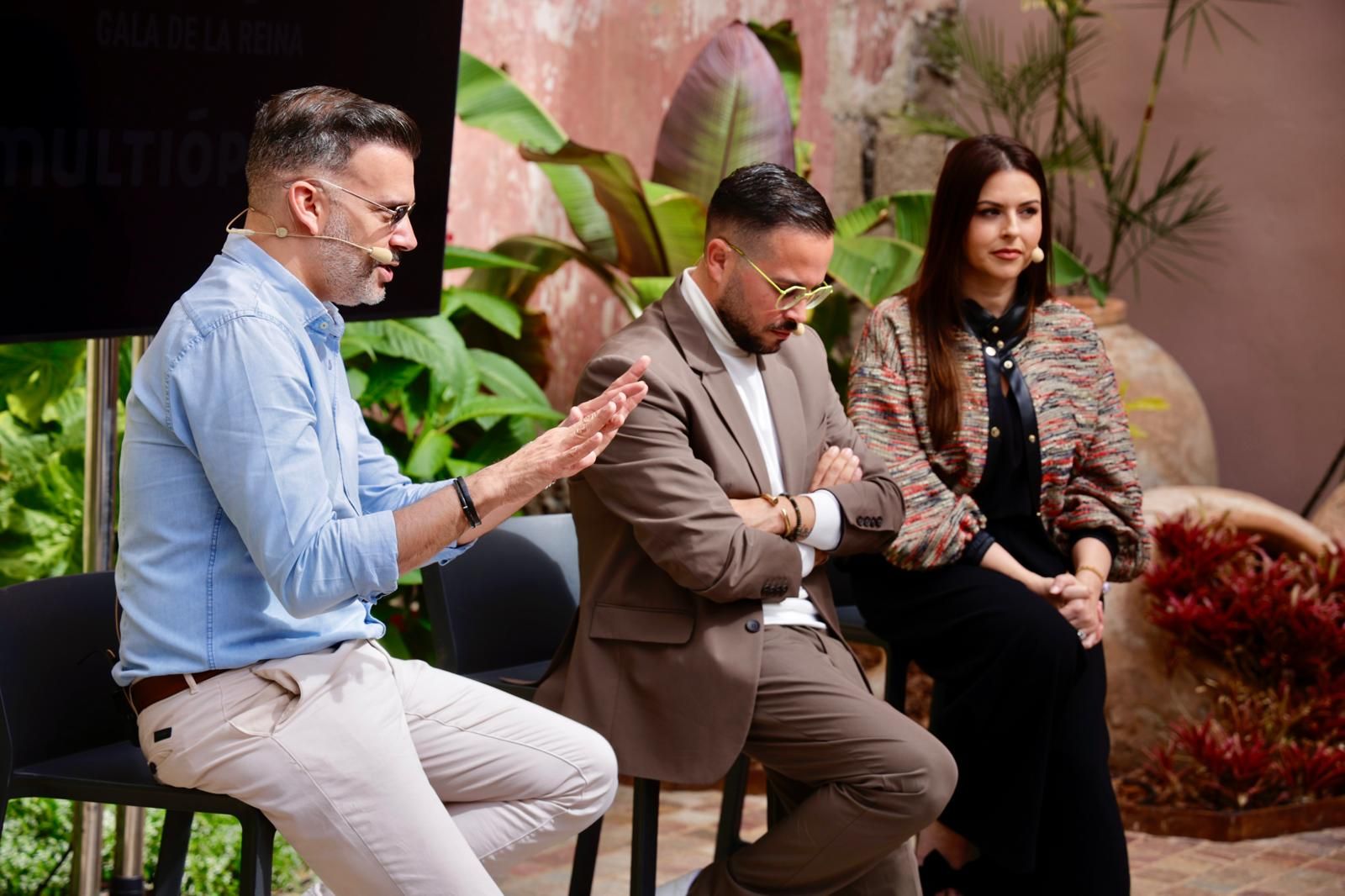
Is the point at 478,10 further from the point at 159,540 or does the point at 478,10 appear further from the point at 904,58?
the point at 159,540

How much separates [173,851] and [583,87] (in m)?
3.77

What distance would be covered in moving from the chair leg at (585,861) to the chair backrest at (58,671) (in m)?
0.92


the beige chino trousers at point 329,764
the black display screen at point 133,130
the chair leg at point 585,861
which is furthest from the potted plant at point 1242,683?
the beige chino trousers at point 329,764

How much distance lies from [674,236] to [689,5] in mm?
1546

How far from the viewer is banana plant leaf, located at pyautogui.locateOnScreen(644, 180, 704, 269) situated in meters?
4.74

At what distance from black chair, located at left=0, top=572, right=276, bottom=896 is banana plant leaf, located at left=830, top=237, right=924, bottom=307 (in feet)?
9.01

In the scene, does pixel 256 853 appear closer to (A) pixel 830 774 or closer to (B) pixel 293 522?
(B) pixel 293 522

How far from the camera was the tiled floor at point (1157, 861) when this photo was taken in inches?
157

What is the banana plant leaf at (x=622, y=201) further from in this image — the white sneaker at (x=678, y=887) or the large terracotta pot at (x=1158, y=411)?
the white sneaker at (x=678, y=887)

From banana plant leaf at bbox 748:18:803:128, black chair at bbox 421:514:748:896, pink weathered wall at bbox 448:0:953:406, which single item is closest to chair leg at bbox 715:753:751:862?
black chair at bbox 421:514:748:896

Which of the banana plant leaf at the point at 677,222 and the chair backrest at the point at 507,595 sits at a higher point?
the banana plant leaf at the point at 677,222

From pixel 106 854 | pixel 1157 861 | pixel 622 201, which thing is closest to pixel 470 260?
pixel 622 201

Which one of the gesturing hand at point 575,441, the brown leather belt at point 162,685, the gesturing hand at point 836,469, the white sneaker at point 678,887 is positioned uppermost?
the gesturing hand at point 575,441

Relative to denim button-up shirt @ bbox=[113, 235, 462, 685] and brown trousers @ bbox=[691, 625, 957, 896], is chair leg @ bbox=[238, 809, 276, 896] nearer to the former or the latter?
denim button-up shirt @ bbox=[113, 235, 462, 685]
